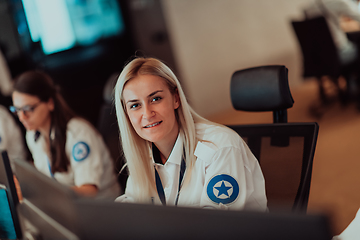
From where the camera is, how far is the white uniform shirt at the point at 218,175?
1023mm

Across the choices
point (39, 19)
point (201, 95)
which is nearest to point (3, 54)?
point (39, 19)

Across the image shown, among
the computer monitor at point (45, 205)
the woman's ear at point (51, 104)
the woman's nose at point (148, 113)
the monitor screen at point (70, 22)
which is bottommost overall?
the computer monitor at point (45, 205)

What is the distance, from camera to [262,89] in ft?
4.26

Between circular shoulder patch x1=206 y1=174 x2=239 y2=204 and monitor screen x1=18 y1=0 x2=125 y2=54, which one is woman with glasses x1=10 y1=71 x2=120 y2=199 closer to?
circular shoulder patch x1=206 y1=174 x2=239 y2=204

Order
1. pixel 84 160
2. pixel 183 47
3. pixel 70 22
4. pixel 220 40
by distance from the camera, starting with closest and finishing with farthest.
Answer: pixel 84 160, pixel 70 22, pixel 183 47, pixel 220 40

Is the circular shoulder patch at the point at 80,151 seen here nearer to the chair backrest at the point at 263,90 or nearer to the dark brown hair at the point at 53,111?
the dark brown hair at the point at 53,111

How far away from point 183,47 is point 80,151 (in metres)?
2.98

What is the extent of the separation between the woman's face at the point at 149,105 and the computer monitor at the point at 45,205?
0.35 m

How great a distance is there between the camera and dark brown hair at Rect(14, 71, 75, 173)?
173cm

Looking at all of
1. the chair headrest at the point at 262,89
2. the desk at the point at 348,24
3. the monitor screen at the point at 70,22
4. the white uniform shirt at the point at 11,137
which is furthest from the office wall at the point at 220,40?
the chair headrest at the point at 262,89

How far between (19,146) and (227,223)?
219 cm

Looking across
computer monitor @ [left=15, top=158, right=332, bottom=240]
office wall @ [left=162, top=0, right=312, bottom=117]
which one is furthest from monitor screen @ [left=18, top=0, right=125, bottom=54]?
computer monitor @ [left=15, top=158, right=332, bottom=240]

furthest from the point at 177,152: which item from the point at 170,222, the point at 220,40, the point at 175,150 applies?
the point at 220,40

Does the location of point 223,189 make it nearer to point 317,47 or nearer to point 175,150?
point 175,150
